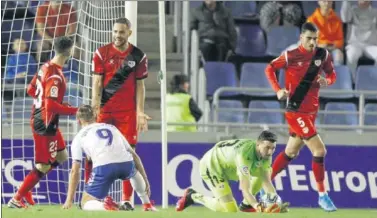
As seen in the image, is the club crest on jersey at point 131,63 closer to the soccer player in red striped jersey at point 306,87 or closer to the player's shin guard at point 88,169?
the player's shin guard at point 88,169

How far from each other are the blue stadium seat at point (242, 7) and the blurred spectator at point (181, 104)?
3.15 m

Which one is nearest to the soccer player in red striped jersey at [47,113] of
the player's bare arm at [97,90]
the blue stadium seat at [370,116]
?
the player's bare arm at [97,90]

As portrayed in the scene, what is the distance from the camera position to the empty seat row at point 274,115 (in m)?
19.9

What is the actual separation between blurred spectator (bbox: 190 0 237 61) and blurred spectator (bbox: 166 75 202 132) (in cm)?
192

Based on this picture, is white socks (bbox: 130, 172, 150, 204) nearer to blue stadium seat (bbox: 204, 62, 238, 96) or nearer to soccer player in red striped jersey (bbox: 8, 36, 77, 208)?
soccer player in red striped jersey (bbox: 8, 36, 77, 208)

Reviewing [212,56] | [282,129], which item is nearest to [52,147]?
[282,129]

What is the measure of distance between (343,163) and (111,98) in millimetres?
4387

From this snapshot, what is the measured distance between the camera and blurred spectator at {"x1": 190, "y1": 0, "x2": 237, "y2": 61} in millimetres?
20406

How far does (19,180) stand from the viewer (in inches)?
706

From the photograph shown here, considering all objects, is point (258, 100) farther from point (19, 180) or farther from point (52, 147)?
point (52, 147)

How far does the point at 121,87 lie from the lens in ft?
49.3

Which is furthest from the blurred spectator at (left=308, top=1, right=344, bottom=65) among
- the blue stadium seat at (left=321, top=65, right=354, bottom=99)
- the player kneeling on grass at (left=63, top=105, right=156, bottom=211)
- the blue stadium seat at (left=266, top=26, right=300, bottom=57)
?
the player kneeling on grass at (left=63, top=105, right=156, bottom=211)

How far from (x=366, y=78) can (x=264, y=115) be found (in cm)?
163

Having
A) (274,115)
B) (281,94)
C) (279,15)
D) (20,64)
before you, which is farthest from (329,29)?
(281,94)
